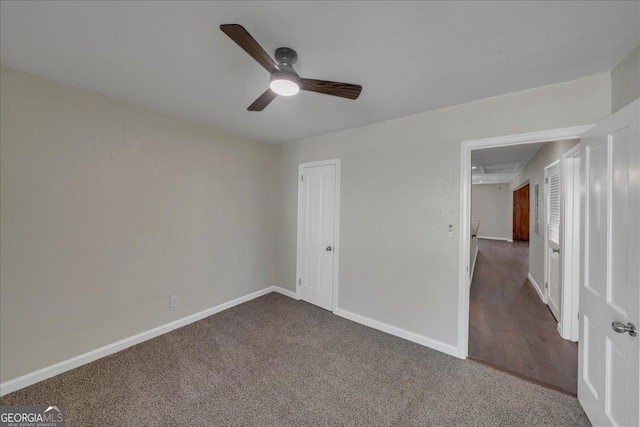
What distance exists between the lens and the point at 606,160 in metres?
1.50

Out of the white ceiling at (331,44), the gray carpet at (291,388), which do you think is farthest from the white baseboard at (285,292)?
the white ceiling at (331,44)

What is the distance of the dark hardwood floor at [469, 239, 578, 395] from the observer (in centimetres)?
220

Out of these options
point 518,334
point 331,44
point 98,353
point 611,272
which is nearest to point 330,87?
point 331,44

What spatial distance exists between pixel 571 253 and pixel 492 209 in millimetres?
8959

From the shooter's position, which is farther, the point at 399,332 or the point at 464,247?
the point at 399,332

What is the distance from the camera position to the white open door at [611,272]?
1.25 m

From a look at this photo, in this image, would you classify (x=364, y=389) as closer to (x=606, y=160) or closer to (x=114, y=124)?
(x=606, y=160)

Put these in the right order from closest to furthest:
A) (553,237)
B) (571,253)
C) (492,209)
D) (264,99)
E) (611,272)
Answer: (611,272)
(264,99)
(571,253)
(553,237)
(492,209)

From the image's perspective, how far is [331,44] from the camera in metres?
1.53

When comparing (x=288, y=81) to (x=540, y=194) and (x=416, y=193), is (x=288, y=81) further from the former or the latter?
(x=540, y=194)

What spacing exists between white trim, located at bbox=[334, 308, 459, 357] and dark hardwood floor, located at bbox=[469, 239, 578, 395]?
0.23 metres

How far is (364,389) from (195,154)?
118 inches

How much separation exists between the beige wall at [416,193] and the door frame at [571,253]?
1072 mm

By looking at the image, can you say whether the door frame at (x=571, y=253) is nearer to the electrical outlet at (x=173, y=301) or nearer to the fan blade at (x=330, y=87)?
the fan blade at (x=330, y=87)
